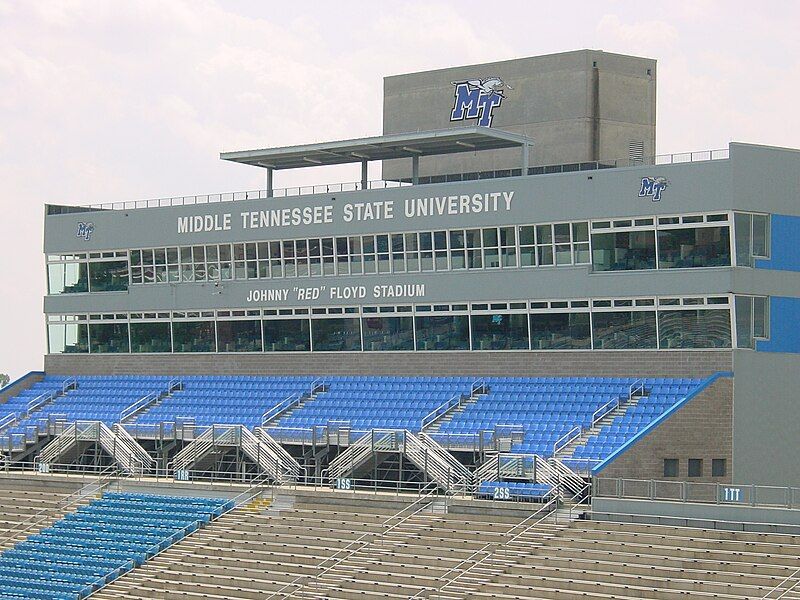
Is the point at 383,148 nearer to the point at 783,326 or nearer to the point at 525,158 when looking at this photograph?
the point at 525,158

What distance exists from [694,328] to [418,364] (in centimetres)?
944

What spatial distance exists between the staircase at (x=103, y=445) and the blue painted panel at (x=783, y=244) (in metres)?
18.5

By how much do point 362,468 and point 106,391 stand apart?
1508cm

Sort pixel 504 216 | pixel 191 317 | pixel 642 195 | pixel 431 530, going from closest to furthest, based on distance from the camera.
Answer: pixel 431 530 → pixel 642 195 → pixel 504 216 → pixel 191 317

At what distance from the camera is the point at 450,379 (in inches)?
1891

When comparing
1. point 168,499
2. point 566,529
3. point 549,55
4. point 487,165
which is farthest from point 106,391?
point 566,529

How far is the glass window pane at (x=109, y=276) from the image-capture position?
57.2m

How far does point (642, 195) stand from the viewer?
43.8 metres

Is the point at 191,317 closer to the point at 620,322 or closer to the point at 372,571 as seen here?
the point at 620,322

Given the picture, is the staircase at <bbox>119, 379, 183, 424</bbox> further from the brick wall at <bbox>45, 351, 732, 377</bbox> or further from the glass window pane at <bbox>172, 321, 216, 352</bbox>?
the glass window pane at <bbox>172, 321, 216, 352</bbox>

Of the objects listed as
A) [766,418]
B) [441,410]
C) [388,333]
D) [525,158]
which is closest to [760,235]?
[766,418]

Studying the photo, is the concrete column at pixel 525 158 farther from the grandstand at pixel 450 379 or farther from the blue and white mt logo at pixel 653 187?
the blue and white mt logo at pixel 653 187

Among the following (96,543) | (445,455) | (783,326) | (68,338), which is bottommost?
(96,543)

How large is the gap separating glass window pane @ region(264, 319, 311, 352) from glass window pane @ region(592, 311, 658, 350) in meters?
11.0
